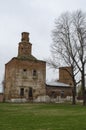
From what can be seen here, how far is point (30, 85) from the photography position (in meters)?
51.4

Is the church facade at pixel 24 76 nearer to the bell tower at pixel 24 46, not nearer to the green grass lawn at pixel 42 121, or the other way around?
the bell tower at pixel 24 46

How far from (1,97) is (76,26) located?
22.4m

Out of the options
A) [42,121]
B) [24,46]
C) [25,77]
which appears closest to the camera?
[42,121]

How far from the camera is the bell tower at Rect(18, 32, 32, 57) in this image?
175 feet

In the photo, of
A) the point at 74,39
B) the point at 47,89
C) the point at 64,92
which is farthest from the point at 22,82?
the point at 74,39

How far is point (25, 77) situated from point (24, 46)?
6427 mm

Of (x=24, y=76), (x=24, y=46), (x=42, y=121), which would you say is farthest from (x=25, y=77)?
(x=42, y=121)

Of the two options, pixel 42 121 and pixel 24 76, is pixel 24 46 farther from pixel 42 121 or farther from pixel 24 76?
pixel 42 121

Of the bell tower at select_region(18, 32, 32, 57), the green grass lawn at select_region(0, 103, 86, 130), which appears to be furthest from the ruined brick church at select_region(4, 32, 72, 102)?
the green grass lawn at select_region(0, 103, 86, 130)

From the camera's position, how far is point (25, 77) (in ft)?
167

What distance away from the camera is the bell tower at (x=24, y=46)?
5344cm

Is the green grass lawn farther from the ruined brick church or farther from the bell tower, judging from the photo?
the bell tower

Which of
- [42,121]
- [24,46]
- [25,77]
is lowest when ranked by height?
[42,121]

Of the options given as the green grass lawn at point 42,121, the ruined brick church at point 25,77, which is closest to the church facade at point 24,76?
the ruined brick church at point 25,77
